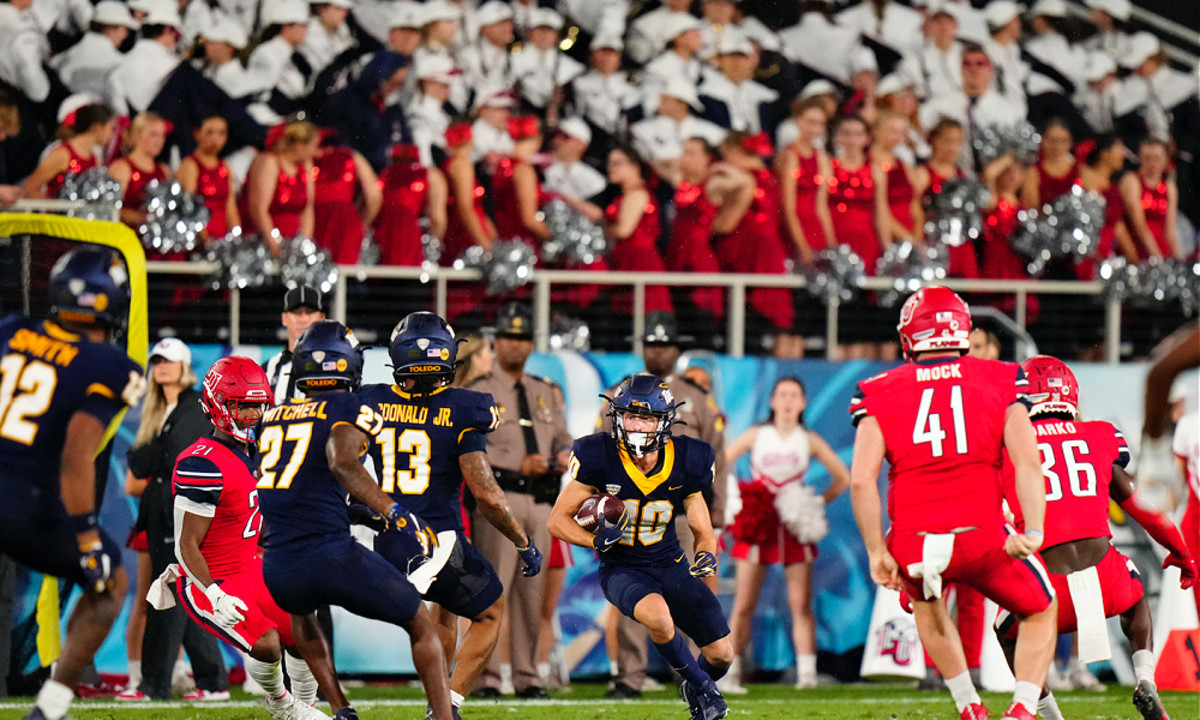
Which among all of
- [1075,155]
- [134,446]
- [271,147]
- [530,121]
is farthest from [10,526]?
[1075,155]

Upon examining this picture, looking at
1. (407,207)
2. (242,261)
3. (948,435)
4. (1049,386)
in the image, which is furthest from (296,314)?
(1049,386)

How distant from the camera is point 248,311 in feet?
33.1

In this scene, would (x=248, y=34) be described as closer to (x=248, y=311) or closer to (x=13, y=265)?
(x=248, y=311)

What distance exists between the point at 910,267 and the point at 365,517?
203 inches

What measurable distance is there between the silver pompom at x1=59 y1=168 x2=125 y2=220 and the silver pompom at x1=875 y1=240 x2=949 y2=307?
512 cm

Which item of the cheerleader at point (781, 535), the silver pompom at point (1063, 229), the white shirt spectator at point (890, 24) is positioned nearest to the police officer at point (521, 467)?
the cheerleader at point (781, 535)

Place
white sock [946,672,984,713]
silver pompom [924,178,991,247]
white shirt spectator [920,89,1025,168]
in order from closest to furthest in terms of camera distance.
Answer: white sock [946,672,984,713], silver pompom [924,178,991,247], white shirt spectator [920,89,1025,168]

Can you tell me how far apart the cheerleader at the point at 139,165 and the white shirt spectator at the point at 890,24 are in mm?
5961

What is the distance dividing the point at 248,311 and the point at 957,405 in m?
5.31

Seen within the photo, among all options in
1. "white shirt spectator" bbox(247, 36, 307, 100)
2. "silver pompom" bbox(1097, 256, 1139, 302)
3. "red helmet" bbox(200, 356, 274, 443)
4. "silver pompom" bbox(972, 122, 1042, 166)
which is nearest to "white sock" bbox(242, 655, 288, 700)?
"red helmet" bbox(200, 356, 274, 443)

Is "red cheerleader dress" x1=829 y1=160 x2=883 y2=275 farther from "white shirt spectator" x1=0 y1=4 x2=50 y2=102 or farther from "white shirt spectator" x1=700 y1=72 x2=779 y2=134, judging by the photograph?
"white shirt spectator" x1=0 y1=4 x2=50 y2=102

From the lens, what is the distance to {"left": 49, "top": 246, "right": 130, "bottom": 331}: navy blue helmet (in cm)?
594

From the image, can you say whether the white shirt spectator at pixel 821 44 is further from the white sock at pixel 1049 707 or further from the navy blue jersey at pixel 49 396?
the navy blue jersey at pixel 49 396

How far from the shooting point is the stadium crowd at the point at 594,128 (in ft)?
34.4
